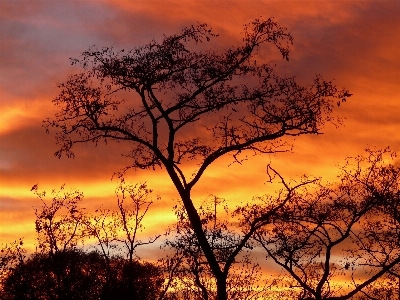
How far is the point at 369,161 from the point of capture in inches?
1218

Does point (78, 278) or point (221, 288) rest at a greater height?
point (78, 278)

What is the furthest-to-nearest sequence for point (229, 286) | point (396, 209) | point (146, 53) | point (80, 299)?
point (80, 299), point (229, 286), point (396, 209), point (146, 53)

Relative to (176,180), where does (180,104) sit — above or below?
above

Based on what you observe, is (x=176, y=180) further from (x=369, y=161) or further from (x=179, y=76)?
(x=369, y=161)

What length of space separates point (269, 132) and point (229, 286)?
57.2ft

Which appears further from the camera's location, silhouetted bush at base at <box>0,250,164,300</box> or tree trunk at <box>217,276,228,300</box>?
silhouetted bush at base at <box>0,250,164,300</box>

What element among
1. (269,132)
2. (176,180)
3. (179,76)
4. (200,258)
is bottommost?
(200,258)

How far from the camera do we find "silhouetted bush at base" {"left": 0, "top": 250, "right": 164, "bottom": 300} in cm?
4031

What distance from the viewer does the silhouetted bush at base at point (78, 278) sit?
40.3 metres

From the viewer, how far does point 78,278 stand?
44.7m

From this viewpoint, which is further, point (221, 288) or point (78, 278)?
point (78, 278)

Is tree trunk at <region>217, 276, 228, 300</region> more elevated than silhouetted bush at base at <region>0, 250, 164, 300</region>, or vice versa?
silhouetted bush at base at <region>0, 250, 164, 300</region>

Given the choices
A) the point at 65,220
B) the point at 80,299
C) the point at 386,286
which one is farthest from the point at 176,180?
the point at 80,299

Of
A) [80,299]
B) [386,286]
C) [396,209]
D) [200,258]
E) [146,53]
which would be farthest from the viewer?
[80,299]
